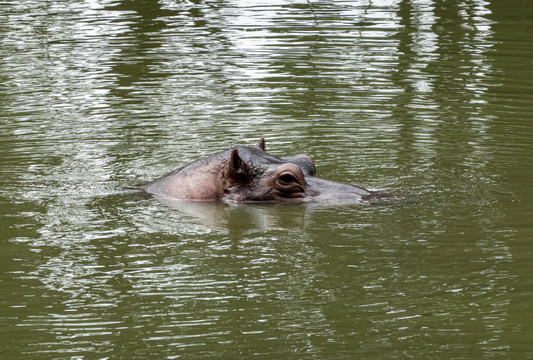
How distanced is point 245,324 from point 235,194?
311 cm

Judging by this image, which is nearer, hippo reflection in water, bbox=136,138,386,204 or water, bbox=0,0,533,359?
water, bbox=0,0,533,359

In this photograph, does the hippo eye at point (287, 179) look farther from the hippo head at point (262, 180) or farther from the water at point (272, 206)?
the water at point (272, 206)

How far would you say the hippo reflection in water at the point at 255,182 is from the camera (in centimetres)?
981

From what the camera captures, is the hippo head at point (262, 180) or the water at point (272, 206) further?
the hippo head at point (262, 180)

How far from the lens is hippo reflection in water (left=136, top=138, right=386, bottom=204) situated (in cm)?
981

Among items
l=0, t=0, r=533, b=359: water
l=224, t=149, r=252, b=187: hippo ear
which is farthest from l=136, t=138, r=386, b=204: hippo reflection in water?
l=0, t=0, r=533, b=359: water

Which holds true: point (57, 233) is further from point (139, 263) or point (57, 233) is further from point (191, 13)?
point (191, 13)

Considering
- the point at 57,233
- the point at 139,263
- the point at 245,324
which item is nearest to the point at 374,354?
the point at 245,324

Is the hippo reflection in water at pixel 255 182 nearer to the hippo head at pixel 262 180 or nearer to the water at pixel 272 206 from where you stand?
the hippo head at pixel 262 180

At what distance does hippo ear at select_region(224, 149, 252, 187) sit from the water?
0.32 metres

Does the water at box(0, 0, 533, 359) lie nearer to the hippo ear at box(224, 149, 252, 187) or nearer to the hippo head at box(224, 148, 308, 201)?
the hippo head at box(224, 148, 308, 201)

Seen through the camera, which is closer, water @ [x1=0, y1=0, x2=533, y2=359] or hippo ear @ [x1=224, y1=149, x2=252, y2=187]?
water @ [x1=0, y1=0, x2=533, y2=359]

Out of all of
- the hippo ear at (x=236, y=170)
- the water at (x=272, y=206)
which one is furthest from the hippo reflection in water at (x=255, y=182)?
the water at (x=272, y=206)

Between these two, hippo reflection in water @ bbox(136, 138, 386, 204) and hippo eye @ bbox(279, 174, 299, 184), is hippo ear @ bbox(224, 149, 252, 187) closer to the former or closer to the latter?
hippo reflection in water @ bbox(136, 138, 386, 204)
